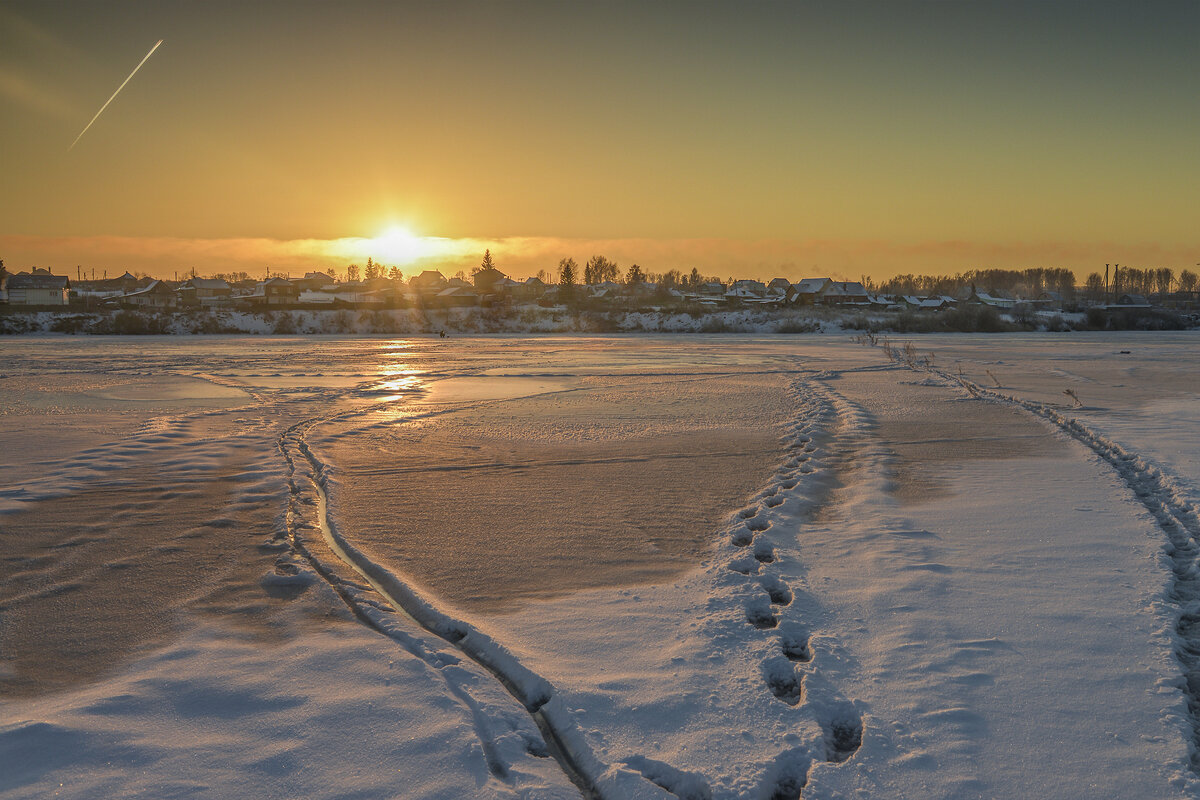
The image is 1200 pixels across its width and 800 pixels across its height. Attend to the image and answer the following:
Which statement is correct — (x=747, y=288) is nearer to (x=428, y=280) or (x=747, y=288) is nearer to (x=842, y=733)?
(x=428, y=280)

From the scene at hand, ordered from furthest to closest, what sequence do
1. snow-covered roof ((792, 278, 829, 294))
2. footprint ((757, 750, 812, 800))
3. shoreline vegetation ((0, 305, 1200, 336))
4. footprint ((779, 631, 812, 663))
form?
snow-covered roof ((792, 278, 829, 294))
shoreline vegetation ((0, 305, 1200, 336))
footprint ((779, 631, 812, 663))
footprint ((757, 750, 812, 800))

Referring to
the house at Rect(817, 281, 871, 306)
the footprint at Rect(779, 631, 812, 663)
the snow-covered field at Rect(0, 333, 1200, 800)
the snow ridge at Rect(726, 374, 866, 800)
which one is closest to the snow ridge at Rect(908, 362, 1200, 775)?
the snow-covered field at Rect(0, 333, 1200, 800)

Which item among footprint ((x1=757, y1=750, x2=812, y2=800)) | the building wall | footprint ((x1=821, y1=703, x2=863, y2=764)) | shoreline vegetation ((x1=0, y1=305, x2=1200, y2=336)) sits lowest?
footprint ((x1=757, y1=750, x2=812, y2=800))

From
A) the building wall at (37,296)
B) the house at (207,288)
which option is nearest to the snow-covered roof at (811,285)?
the house at (207,288)

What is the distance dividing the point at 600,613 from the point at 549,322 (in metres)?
45.9

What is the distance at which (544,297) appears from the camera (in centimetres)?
8294

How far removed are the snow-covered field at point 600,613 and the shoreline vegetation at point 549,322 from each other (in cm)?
3594

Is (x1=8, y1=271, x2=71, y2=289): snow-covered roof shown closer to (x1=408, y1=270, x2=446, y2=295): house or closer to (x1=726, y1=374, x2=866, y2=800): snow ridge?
(x1=408, y1=270, x2=446, y2=295): house

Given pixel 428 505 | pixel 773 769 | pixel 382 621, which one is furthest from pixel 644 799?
pixel 428 505

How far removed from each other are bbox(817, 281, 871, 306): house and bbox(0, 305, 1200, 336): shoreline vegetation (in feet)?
155

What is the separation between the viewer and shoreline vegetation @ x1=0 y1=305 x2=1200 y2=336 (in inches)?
1684

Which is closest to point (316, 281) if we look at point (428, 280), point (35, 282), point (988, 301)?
point (428, 280)

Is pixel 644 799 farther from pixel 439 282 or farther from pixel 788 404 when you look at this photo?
pixel 439 282

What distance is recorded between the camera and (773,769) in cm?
289
